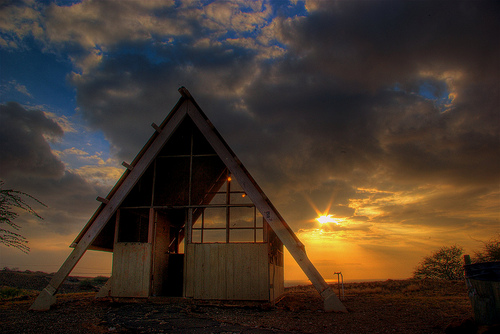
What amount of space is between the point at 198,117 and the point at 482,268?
8185mm

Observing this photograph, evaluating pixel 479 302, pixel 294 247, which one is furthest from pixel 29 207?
pixel 479 302

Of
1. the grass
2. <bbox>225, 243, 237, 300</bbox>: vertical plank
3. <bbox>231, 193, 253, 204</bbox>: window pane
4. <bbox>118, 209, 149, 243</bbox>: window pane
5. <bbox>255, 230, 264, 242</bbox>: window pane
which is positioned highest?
<bbox>231, 193, 253, 204</bbox>: window pane

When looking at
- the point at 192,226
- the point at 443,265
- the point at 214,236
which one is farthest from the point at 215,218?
the point at 443,265

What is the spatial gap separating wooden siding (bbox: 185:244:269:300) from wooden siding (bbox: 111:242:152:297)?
4.29ft

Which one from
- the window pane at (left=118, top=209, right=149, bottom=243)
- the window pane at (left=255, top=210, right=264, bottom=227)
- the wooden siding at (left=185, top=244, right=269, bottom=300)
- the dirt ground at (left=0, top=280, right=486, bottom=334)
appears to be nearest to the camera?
the dirt ground at (left=0, top=280, right=486, bottom=334)

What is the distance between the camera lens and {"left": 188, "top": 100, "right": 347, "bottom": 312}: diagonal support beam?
28.6 feet

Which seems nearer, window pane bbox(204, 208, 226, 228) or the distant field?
the distant field

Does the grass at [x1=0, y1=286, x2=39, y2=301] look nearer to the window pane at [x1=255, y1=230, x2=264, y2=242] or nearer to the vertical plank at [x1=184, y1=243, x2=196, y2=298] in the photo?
the vertical plank at [x1=184, y1=243, x2=196, y2=298]

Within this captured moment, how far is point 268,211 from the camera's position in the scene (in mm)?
9438

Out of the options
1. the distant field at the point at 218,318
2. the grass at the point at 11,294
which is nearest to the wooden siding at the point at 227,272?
the distant field at the point at 218,318

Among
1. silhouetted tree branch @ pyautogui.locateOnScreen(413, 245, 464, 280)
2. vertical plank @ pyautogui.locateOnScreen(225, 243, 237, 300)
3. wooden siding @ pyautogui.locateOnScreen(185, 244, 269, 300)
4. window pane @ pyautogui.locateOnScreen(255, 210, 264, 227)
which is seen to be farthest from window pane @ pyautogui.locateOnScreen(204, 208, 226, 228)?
silhouetted tree branch @ pyautogui.locateOnScreen(413, 245, 464, 280)

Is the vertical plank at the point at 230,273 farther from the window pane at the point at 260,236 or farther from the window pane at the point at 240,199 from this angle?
the window pane at the point at 240,199

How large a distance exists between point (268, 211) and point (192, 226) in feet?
8.38

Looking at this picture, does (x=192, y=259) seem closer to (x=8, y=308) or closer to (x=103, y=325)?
(x=103, y=325)
